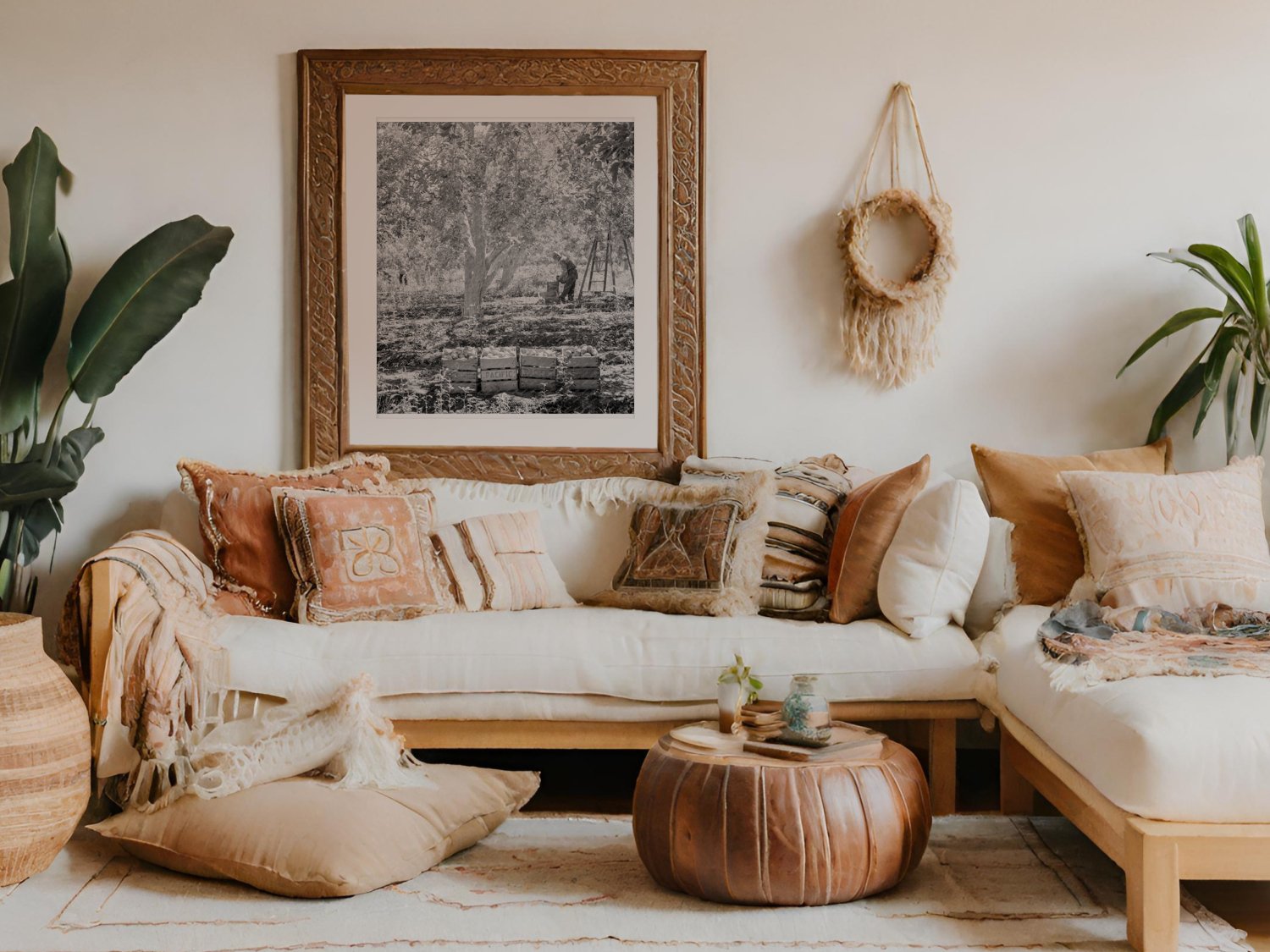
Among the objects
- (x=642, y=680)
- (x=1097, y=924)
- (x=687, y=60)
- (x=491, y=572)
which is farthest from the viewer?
(x=687, y=60)

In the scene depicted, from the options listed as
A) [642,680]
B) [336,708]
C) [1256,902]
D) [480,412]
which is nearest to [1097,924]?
[1256,902]

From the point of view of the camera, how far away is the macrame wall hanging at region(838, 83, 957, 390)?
3.65 metres

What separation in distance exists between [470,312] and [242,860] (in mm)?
1961

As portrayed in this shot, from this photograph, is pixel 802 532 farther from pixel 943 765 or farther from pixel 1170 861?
pixel 1170 861

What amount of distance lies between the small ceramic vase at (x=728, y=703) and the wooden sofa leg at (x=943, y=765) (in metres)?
0.74

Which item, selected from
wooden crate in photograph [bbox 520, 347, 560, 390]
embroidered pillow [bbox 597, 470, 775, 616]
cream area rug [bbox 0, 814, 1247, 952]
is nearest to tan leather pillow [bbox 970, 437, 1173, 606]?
embroidered pillow [bbox 597, 470, 775, 616]

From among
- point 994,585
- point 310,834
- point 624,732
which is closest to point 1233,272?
point 994,585

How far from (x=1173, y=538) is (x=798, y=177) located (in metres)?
1.62

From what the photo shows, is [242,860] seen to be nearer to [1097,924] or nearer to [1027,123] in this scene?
[1097,924]

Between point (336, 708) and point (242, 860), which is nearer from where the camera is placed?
point (242, 860)

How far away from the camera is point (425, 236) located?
377 cm

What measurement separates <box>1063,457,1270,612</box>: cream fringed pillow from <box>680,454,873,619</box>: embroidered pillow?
67 centimetres

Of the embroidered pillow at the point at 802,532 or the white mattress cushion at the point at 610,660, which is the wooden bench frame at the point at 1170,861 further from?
the embroidered pillow at the point at 802,532

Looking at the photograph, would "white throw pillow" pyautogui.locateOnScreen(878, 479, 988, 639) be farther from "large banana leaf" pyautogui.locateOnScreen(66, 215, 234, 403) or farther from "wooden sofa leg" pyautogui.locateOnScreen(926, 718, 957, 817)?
"large banana leaf" pyautogui.locateOnScreen(66, 215, 234, 403)
